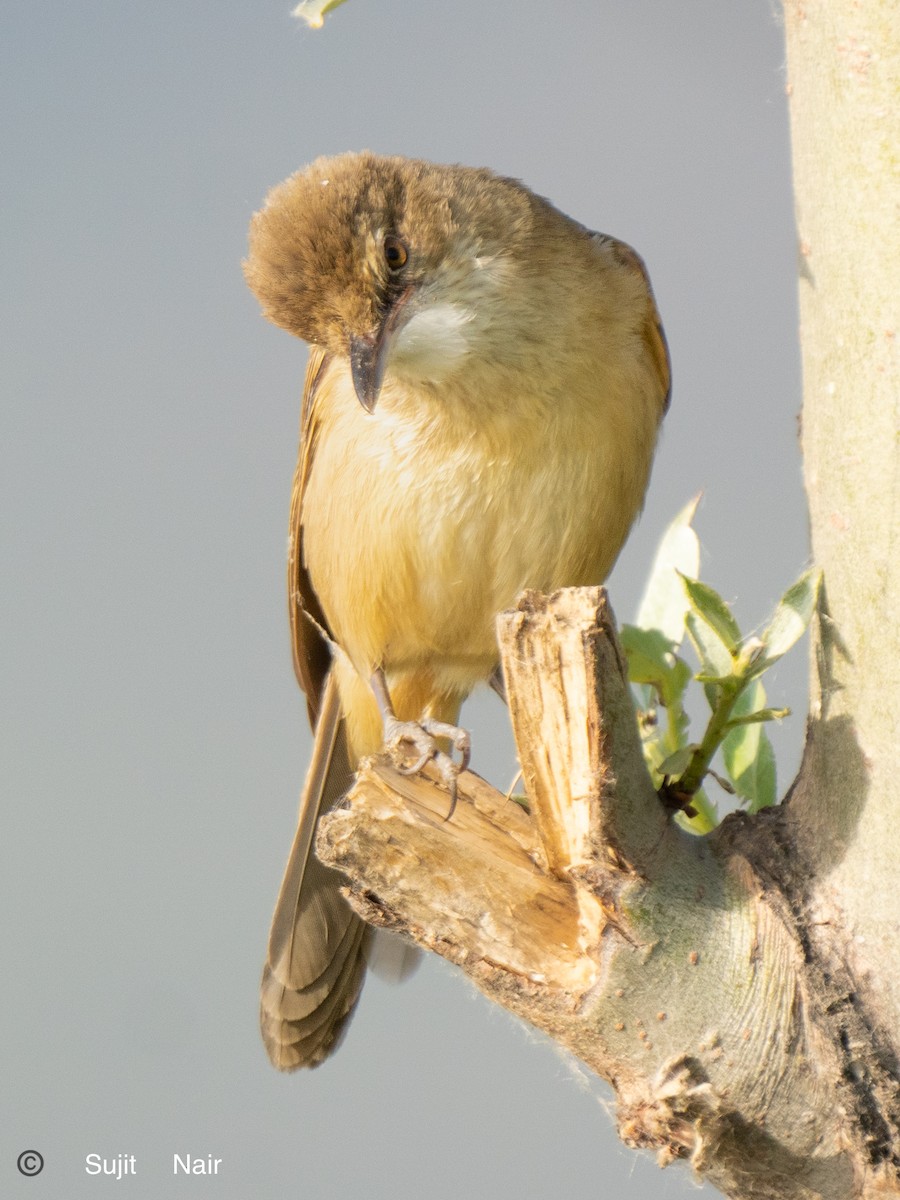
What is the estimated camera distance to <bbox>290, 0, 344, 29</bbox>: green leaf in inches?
77.7

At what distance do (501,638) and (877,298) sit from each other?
685mm

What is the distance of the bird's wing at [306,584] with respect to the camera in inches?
125

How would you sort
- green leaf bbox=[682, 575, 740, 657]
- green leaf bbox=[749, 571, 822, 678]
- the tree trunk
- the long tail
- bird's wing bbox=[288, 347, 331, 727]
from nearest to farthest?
the tree trunk → green leaf bbox=[749, 571, 822, 678] → green leaf bbox=[682, 575, 740, 657] → the long tail → bird's wing bbox=[288, 347, 331, 727]

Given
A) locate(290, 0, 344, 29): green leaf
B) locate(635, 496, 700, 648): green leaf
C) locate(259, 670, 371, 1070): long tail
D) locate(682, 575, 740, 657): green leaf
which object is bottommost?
locate(259, 670, 371, 1070): long tail

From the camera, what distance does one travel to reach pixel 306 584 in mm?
3279

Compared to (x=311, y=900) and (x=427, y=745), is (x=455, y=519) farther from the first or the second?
(x=311, y=900)

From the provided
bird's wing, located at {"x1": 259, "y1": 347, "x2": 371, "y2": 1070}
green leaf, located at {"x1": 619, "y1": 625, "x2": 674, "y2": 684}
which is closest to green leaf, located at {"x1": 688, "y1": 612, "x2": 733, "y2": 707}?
green leaf, located at {"x1": 619, "y1": 625, "x2": 674, "y2": 684}

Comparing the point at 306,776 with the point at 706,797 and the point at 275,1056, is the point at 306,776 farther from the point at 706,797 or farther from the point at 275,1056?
the point at 706,797

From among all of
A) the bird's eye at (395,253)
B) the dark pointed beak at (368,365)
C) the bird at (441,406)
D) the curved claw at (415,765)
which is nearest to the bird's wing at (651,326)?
the bird at (441,406)

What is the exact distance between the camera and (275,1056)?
290 cm

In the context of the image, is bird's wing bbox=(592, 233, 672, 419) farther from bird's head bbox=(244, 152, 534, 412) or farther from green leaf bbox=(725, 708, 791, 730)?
green leaf bbox=(725, 708, 791, 730)

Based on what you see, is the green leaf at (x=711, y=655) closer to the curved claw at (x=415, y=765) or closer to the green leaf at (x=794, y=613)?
the green leaf at (x=794, y=613)

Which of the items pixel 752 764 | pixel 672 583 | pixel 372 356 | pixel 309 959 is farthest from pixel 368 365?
pixel 309 959

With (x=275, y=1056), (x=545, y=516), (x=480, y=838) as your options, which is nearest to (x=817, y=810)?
(x=480, y=838)
